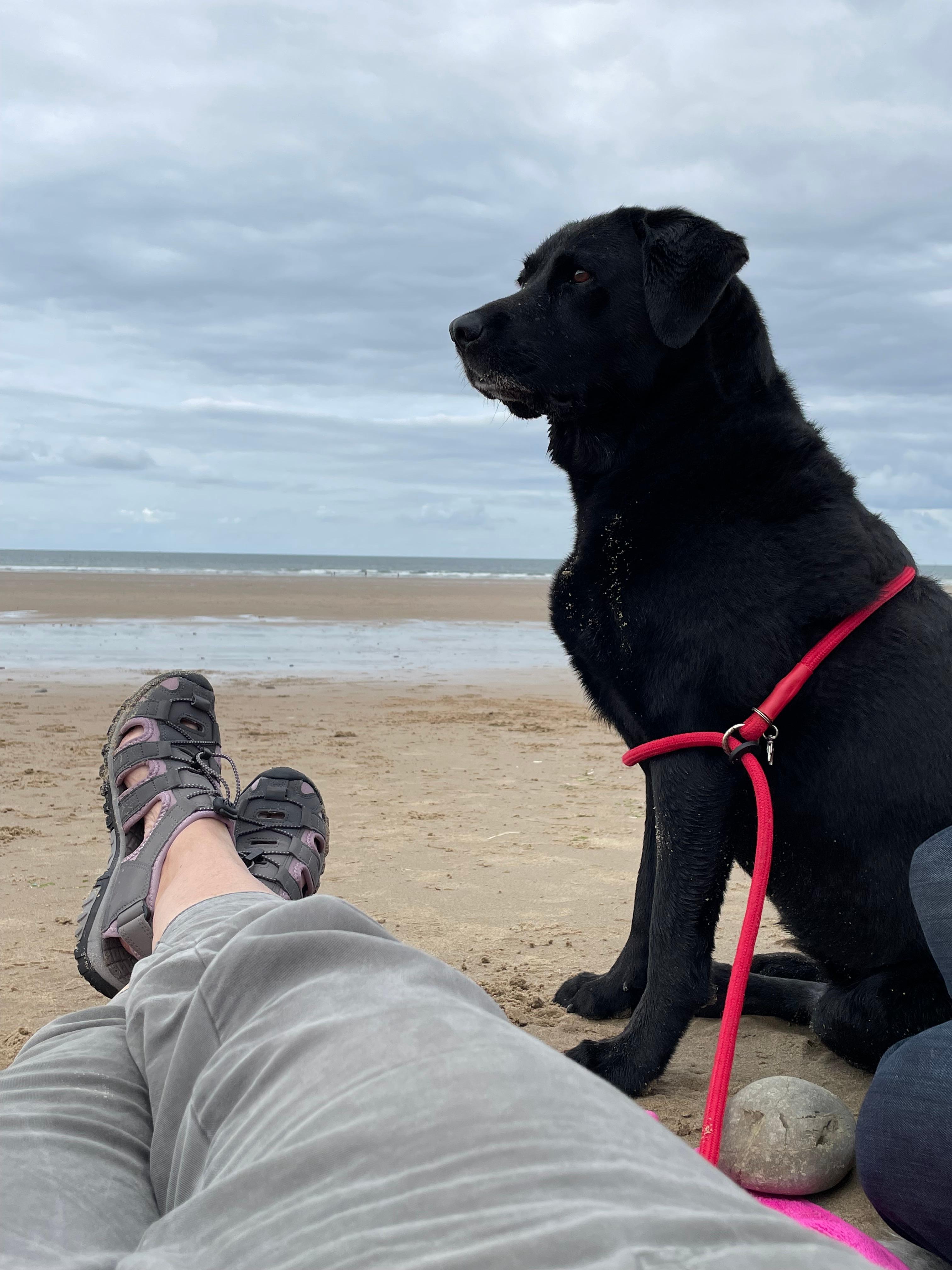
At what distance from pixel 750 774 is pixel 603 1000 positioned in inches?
37.0

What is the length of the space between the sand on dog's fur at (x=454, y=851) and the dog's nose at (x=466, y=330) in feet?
5.70

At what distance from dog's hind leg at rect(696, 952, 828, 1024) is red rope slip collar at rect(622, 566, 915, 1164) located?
54 cm

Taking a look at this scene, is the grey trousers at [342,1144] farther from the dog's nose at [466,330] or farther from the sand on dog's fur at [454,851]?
the dog's nose at [466,330]

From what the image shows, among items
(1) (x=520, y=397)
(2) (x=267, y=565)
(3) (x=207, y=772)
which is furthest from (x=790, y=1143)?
(2) (x=267, y=565)

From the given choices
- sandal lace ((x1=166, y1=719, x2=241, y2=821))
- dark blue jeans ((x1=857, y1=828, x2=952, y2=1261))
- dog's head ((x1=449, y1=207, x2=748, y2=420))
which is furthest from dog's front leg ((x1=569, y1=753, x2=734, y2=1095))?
sandal lace ((x1=166, y1=719, x2=241, y2=821))

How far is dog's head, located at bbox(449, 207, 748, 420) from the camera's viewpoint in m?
2.19

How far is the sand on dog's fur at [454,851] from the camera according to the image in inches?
95.0

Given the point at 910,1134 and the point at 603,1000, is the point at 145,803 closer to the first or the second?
the point at 603,1000

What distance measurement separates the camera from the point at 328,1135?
0.84 m

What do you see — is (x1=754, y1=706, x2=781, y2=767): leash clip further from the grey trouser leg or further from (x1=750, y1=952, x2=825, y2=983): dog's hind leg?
the grey trouser leg

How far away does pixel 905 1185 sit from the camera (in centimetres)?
131

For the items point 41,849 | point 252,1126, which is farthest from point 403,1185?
point 41,849

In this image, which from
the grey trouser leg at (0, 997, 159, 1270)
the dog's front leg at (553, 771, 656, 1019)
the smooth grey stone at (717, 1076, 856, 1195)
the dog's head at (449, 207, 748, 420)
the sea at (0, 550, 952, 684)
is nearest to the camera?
the grey trouser leg at (0, 997, 159, 1270)

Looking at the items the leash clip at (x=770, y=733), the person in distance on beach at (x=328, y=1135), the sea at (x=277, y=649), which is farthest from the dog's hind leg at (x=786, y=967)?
the sea at (x=277, y=649)
